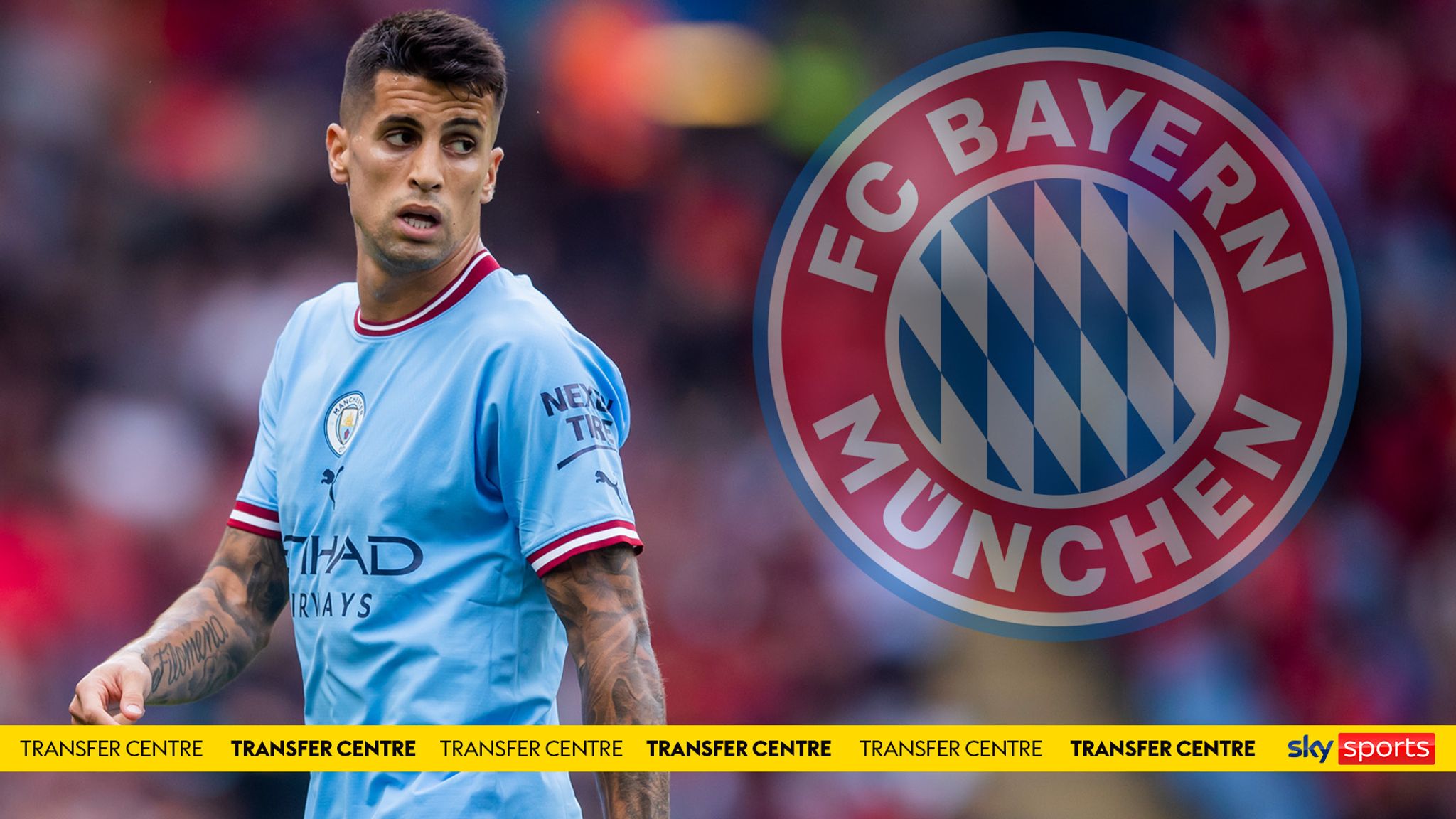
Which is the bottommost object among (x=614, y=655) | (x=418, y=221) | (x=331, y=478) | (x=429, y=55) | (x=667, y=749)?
(x=667, y=749)

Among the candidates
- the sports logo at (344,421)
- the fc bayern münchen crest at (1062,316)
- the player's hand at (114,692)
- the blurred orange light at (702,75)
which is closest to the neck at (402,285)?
the sports logo at (344,421)

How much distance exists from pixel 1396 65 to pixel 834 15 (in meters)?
2.20

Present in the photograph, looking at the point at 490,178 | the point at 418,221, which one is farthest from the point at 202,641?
the point at 490,178

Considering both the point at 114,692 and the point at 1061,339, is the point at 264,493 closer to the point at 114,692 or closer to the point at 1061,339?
the point at 114,692

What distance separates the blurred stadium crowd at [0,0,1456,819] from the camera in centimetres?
449

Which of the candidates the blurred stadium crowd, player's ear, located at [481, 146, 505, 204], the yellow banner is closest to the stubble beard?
player's ear, located at [481, 146, 505, 204]

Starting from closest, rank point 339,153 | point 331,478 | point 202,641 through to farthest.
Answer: point 331,478 < point 202,641 < point 339,153

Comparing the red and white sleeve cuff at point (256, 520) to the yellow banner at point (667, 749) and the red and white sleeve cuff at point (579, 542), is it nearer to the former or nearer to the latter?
the yellow banner at point (667, 749)

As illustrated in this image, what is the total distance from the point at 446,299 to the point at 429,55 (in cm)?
39

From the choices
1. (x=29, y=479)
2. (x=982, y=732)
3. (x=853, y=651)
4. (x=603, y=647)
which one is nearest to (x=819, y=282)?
(x=853, y=651)

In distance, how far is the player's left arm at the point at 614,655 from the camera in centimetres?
176

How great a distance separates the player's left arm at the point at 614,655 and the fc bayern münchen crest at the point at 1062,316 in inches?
115

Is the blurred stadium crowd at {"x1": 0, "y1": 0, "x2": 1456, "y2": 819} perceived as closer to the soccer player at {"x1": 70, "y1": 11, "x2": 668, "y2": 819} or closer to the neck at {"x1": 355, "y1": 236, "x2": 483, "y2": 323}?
the soccer player at {"x1": 70, "y1": 11, "x2": 668, "y2": 819}

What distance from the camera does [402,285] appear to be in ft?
6.86
